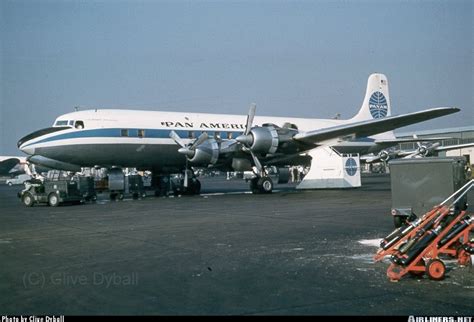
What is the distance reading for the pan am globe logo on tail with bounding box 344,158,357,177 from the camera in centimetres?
2762

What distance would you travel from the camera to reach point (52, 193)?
818 inches

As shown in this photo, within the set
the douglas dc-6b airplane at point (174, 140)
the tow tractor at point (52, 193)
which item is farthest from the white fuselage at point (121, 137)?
the tow tractor at point (52, 193)

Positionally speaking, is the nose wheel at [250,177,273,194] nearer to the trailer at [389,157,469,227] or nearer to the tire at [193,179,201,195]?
the tire at [193,179,201,195]

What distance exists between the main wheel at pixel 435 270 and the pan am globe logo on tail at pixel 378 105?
27900 millimetres

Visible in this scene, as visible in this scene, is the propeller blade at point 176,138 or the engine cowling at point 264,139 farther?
the propeller blade at point 176,138

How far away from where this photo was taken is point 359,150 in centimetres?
3169

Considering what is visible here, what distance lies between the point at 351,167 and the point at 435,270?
21992 millimetres

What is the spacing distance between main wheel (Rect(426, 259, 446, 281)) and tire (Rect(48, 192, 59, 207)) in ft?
57.2

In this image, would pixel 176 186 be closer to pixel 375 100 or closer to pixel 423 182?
pixel 375 100

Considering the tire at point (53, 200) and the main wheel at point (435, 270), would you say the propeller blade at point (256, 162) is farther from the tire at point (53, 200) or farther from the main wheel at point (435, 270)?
the main wheel at point (435, 270)

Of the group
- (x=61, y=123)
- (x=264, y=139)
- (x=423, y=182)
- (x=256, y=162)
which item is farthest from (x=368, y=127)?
(x=61, y=123)

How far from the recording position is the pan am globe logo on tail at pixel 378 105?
33062 millimetres

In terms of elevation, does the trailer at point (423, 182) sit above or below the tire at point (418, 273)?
above

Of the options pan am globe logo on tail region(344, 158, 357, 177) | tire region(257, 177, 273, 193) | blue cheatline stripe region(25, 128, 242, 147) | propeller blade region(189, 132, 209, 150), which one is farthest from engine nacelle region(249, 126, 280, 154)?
pan am globe logo on tail region(344, 158, 357, 177)
